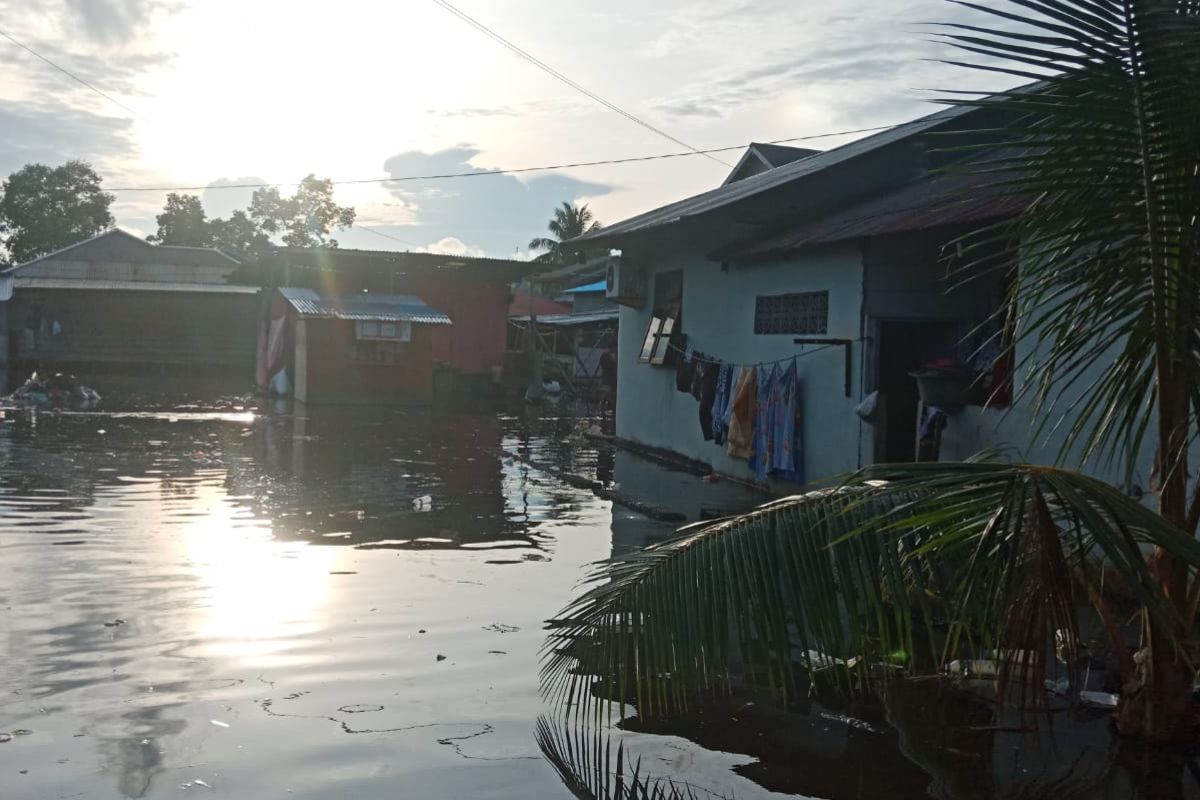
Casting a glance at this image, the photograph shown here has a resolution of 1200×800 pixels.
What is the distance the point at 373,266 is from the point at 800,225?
18516 millimetres

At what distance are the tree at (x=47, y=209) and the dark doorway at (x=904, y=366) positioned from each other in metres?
57.2

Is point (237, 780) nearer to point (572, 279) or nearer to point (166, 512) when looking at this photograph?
point (166, 512)

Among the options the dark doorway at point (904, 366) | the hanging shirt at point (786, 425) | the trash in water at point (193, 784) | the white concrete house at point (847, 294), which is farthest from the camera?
the hanging shirt at point (786, 425)

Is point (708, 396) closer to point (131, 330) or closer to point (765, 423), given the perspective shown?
point (765, 423)

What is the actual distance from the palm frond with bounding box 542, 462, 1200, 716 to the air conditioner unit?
15.7 metres

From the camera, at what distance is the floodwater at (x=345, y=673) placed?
474cm

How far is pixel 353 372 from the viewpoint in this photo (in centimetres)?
2908

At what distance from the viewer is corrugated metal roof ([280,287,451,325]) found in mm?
28328

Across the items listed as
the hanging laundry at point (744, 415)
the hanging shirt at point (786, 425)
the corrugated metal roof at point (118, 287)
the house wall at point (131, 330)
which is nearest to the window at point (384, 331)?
the corrugated metal roof at point (118, 287)

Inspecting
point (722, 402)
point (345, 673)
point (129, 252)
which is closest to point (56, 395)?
point (722, 402)

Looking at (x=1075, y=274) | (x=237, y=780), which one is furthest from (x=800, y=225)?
(x=237, y=780)

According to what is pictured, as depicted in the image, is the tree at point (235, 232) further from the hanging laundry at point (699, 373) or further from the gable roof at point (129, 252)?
the hanging laundry at point (699, 373)

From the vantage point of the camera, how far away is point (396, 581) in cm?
860

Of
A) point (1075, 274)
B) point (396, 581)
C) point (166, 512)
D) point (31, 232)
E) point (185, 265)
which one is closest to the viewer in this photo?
point (1075, 274)
